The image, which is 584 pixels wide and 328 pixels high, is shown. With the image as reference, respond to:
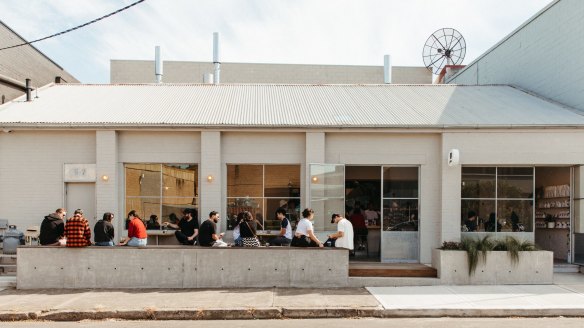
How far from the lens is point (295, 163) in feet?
49.1

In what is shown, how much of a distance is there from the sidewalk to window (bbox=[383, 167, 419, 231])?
10.8 ft

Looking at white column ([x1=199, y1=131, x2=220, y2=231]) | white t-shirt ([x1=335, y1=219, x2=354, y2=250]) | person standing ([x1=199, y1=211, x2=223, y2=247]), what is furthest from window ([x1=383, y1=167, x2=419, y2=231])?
person standing ([x1=199, y1=211, x2=223, y2=247])

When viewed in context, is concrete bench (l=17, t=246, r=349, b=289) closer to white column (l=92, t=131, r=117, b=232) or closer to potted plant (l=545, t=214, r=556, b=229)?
white column (l=92, t=131, r=117, b=232)

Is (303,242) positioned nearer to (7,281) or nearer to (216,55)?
(7,281)

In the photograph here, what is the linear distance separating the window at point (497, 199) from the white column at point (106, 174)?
9.85m

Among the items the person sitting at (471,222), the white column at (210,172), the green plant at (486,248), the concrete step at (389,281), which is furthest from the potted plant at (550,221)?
the white column at (210,172)

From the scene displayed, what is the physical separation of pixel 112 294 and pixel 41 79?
1244 cm

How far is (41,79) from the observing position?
20281 millimetres

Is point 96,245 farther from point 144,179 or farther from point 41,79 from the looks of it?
point 41,79

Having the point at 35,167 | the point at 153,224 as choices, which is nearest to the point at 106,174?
the point at 153,224

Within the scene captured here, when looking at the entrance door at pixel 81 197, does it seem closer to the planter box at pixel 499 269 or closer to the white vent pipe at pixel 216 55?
the planter box at pixel 499 269

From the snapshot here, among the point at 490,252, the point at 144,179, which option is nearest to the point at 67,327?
the point at 144,179

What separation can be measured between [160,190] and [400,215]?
7.00m

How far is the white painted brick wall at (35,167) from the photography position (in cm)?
1482
